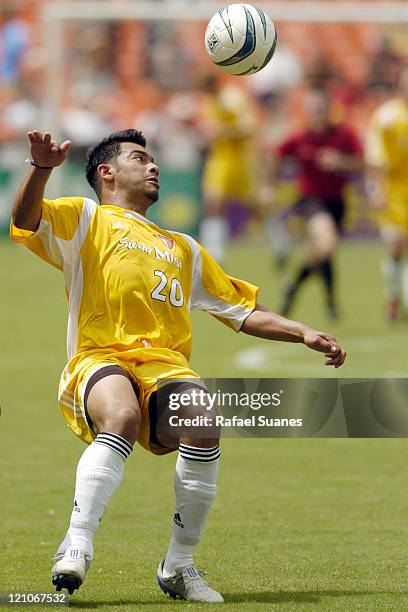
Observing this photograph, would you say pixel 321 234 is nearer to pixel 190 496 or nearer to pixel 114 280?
pixel 114 280

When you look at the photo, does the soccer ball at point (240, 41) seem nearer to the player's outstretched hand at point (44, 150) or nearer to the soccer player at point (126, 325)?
the soccer player at point (126, 325)

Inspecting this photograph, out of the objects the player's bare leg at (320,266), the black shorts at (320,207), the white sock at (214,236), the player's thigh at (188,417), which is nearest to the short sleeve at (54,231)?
the player's thigh at (188,417)

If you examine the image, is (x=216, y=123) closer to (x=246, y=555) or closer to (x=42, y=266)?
(x=42, y=266)

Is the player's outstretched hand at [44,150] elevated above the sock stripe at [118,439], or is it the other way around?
the player's outstretched hand at [44,150]

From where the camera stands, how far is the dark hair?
21.1 ft

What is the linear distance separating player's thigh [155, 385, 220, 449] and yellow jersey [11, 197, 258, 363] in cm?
33

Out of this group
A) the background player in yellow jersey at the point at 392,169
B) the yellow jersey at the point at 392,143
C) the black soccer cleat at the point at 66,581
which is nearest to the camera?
the black soccer cleat at the point at 66,581

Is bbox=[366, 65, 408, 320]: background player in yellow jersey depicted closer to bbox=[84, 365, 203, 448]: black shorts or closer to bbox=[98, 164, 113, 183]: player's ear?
bbox=[98, 164, 113, 183]: player's ear

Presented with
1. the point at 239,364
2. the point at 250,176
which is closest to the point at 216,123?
the point at 250,176

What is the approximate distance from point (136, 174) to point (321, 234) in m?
10.0

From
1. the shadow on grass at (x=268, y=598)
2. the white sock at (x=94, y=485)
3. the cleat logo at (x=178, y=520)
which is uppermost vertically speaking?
the white sock at (x=94, y=485)

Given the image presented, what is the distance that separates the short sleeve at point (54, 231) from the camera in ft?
19.1

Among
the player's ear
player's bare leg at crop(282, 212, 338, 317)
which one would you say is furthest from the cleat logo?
player's bare leg at crop(282, 212, 338, 317)

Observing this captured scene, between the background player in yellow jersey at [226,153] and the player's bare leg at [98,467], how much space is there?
14.9 m
